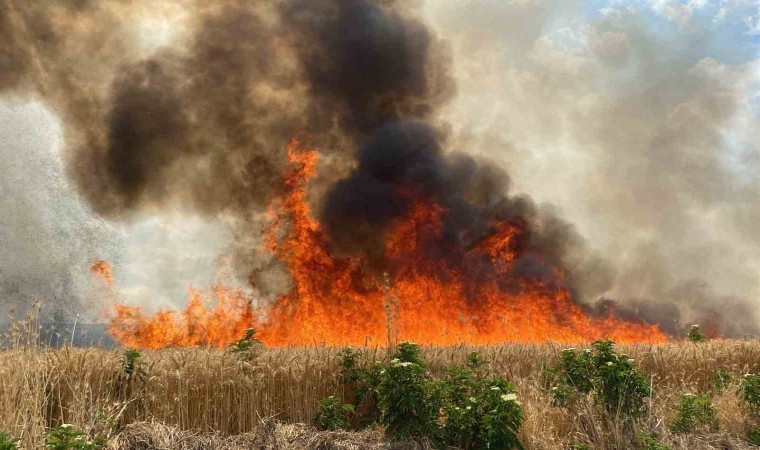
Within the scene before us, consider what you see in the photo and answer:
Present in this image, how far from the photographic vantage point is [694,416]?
8.84 m

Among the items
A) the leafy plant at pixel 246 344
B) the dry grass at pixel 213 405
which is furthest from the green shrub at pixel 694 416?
the leafy plant at pixel 246 344

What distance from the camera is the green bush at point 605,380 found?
25.2 feet

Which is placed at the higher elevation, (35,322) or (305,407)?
(35,322)

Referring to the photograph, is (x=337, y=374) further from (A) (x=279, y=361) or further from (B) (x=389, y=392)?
(B) (x=389, y=392)

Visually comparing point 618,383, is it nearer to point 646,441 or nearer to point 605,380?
point 605,380

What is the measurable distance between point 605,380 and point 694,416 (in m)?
2.47

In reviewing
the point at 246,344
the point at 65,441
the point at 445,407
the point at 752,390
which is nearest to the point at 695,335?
the point at 752,390

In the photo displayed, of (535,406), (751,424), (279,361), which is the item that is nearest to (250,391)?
(279,361)

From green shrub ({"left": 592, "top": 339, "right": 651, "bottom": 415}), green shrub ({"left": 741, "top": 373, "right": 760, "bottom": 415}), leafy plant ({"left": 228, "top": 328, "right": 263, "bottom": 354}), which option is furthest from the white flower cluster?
green shrub ({"left": 741, "top": 373, "right": 760, "bottom": 415})

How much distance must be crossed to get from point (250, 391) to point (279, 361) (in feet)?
2.26

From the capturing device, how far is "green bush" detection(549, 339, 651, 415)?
25.2 feet

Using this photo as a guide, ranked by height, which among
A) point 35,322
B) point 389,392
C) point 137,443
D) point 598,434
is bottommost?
point 137,443

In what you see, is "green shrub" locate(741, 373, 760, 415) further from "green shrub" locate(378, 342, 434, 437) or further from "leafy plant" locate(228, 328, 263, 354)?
"leafy plant" locate(228, 328, 263, 354)

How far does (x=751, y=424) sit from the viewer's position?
9062 millimetres
